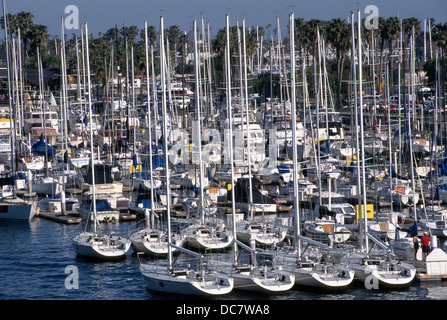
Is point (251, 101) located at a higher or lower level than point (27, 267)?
higher

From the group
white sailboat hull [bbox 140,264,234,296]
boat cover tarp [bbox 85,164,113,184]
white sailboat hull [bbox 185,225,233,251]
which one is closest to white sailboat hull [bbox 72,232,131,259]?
white sailboat hull [bbox 185,225,233,251]

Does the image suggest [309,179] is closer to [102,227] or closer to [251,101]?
[102,227]

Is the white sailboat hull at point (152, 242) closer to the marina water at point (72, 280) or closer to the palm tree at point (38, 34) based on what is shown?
the marina water at point (72, 280)

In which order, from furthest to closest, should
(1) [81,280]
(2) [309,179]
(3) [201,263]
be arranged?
1. (2) [309,179]
2. (1) [81,280]
3. (3) [201,263]

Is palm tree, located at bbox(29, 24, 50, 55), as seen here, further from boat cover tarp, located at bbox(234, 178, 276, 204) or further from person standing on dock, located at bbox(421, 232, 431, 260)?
person standing on dock, located at bbox(421, 232, 431, 260)

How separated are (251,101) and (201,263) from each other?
197 ft

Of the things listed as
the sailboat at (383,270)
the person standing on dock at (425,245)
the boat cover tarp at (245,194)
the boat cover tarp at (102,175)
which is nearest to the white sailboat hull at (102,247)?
the boat cover tarp at (245,194)

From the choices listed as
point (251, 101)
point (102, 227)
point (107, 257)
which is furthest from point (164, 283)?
point (251, 101)

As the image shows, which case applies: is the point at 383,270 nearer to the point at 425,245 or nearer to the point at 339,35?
the point at 425,245

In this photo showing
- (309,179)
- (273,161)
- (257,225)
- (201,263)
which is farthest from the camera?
(273,161)

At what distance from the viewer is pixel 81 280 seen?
3338cm

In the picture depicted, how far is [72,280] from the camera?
1321 inches

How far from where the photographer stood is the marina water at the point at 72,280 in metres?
29.1

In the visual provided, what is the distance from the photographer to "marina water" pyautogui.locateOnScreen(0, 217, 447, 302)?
95.6 feet
